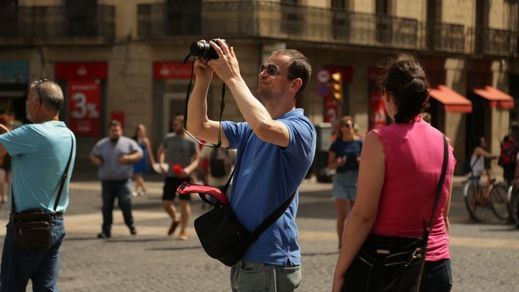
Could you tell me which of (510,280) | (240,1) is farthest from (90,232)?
(240,1)

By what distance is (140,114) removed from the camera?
36.4 m

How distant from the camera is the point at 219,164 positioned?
16719 mm

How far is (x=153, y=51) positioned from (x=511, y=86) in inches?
690

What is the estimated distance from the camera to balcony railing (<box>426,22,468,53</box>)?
136ft

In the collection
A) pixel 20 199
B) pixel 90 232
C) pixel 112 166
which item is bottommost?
pixel 90 232

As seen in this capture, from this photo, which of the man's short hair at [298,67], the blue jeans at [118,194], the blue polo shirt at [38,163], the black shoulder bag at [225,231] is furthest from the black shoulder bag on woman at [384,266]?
the blue jeans at [118,194]

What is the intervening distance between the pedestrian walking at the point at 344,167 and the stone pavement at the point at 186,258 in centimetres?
61

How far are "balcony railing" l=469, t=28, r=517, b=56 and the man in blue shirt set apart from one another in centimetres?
3843

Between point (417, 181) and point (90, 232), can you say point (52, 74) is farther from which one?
point (417, 181)

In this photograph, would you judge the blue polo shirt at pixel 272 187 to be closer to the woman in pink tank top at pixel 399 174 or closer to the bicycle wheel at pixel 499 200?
the woman in pink tank top at pixel 399 174

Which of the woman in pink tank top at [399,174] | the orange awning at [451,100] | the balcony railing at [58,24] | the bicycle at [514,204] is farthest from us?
the orange awning at [451,100]

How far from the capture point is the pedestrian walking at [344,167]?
13977 mm

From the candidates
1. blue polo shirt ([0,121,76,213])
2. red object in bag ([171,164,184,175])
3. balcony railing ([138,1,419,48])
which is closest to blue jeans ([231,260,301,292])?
blue polo shirt ([0,121,76,213])

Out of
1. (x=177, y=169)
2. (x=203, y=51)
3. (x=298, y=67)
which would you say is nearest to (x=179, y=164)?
(x=177, y=169)
